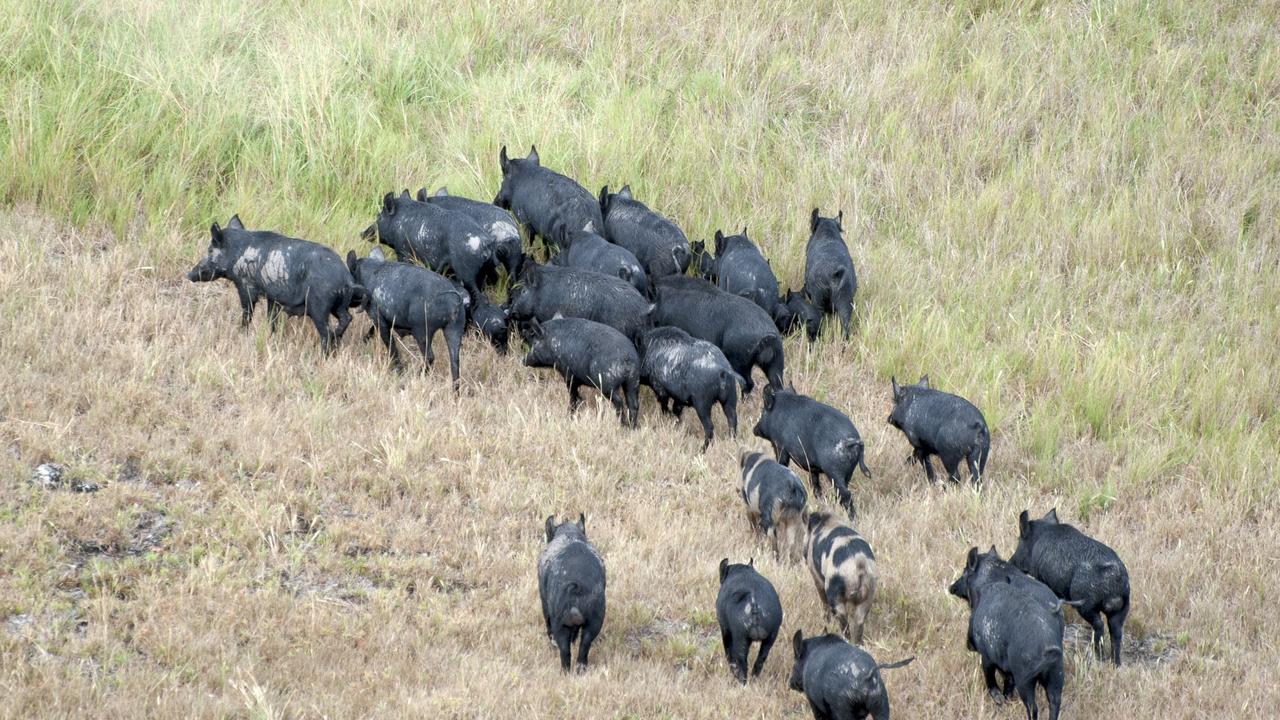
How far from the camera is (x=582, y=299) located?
30.5 ft

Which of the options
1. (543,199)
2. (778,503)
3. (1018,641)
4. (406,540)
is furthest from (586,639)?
(543,199)

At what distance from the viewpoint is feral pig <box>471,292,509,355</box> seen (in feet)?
31.2

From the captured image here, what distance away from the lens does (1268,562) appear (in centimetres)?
762

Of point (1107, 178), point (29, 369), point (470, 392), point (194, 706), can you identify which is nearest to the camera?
point (194, 706)

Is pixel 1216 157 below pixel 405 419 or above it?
above

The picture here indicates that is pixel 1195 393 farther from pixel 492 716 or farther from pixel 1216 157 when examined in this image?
pixel 492 716

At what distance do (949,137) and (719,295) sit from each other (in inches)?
164

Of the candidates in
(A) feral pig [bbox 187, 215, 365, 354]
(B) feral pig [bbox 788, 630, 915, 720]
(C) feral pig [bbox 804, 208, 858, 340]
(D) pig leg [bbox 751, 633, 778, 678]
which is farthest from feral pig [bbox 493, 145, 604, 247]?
(B) feral pig [bbox 788, 630, 915, 720]

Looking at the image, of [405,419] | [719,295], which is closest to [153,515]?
[405,419]

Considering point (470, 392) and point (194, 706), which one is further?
point (470, 392)

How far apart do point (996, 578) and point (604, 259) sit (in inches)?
171

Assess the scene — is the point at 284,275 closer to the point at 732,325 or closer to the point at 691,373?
the point at 691,373

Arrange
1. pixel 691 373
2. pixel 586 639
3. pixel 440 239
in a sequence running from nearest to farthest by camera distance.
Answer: pixel 586 639 → pixel 691 373 → pixel 440 239

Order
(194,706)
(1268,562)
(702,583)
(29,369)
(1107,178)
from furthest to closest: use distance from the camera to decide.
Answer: (1107,178)
(29,369)
(1268,562)
(702,583)
(194,706)
